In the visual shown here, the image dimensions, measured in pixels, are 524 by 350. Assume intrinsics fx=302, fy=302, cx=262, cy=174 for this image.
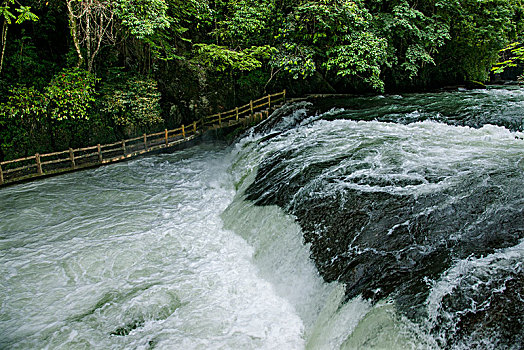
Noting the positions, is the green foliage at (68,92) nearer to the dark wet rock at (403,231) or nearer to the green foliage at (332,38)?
the green foliage at (332,38)

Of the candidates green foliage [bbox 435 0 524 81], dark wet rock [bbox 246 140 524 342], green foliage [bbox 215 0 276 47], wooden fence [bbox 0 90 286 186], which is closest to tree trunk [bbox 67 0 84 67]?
wooden fence [bbox 0 90 286 186]

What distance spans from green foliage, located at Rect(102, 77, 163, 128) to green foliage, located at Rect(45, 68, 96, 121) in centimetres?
108

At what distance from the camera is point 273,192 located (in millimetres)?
7309

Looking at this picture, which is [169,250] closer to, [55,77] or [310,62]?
[55,77]

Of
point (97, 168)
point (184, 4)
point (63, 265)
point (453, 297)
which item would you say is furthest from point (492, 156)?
point (184, 4)

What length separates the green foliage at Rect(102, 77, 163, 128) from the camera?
12.8 meters

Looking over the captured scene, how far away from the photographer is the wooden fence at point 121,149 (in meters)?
10.5

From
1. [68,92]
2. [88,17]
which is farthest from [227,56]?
[68,92]

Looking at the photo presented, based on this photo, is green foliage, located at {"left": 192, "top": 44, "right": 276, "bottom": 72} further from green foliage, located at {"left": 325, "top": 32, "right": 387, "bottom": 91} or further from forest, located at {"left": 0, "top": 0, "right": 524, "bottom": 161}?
green foliage, located at {"left": 325, "top": 32, "right": 387, "bottom": 91}

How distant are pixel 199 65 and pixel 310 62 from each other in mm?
5670

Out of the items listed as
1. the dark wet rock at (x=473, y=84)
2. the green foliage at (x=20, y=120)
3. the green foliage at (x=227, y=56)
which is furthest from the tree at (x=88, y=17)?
the dark wet rock at (x=473, y=84)

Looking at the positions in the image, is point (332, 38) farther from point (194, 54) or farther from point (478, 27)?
point (478, 27)

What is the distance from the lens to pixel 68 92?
35.8 feet

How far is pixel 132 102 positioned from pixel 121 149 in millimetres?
2300
